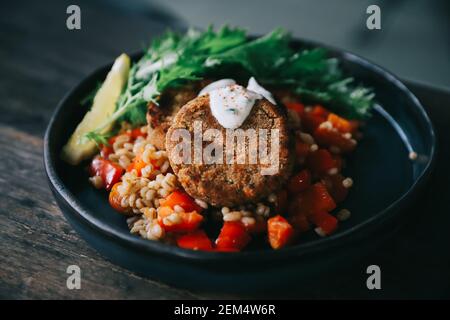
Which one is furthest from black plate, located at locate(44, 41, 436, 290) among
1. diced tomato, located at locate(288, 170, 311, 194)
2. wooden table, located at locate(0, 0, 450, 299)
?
diced tomato, located at locate(288, 170, 311, 194)

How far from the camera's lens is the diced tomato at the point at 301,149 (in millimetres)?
3246

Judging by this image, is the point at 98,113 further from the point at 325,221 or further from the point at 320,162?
the point at 325,221

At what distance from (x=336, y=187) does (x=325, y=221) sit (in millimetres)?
315

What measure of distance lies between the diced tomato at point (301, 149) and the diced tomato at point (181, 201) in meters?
0.69

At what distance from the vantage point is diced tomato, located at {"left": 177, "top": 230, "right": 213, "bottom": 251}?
9.30 ft

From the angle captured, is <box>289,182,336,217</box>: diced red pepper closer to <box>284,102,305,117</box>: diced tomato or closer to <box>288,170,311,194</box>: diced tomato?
<box>288,170,311,194</box>: diced tomato

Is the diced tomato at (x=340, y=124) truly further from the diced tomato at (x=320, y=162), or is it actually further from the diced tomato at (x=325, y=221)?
the diced tomato at (x=325, y=221)

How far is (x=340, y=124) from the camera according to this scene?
143 inches

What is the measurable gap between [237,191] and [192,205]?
0.28 metres

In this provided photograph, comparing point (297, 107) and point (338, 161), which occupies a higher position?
point (297, 107)

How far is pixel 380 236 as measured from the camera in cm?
279

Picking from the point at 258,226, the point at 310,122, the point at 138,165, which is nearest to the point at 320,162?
the point at 310,122

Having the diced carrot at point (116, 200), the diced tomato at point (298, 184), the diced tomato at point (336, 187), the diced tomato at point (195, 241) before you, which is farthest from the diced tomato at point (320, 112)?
the diced carrot at point (116, 200)
